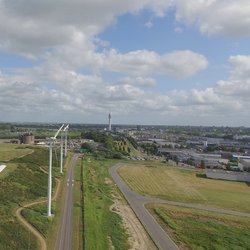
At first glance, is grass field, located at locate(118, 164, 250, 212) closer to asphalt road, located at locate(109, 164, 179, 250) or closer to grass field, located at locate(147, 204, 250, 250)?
asphalt road, located at locate(109, 164, 179, 250)

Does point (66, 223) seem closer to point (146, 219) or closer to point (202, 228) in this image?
point (146, 219)

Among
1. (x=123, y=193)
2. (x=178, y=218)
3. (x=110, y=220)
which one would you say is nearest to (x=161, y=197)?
(x=123, y=193)

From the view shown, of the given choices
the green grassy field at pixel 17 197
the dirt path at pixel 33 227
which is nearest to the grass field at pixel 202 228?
the dirt path at pixel 33 227

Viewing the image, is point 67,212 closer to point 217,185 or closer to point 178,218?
point 178,218

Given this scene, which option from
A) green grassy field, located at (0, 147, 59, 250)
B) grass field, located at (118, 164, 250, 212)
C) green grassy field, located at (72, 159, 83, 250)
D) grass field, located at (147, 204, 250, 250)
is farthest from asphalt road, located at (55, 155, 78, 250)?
grass field, located at (118, 164, 250, 212)

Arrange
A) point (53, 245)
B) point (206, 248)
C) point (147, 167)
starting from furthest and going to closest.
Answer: point (147, 167) → point (206, 248) → point (53, 245)

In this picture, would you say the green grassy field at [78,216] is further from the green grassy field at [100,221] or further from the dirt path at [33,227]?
the dirt path at [33,227]
